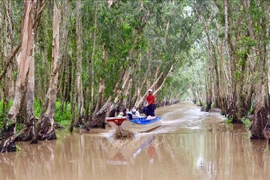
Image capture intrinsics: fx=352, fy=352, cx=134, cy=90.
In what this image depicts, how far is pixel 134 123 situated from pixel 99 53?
4765mm

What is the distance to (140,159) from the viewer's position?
965cm

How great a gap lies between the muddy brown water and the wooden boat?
75 centimetres

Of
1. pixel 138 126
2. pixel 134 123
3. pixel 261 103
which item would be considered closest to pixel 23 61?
pixel 134 123

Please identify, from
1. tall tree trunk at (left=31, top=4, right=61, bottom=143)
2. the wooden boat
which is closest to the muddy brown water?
tall tree trunk at (left=31, top=4, right=61, bottom=143)

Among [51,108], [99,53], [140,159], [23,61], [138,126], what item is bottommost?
[140,159]

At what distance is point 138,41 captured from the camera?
747 inches

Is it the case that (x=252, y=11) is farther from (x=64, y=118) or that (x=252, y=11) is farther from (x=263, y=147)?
(x=64, y=118)

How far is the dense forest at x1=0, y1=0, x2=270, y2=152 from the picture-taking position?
12359mm

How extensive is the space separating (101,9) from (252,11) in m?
7.35

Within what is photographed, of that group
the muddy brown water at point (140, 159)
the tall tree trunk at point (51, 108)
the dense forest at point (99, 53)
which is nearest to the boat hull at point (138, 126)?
the muddy brown water at point (140, 159)

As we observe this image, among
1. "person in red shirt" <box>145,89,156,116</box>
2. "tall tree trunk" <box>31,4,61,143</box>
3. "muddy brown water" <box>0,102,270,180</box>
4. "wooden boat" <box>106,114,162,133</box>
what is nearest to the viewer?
"muddy brown water" <box>0,102,270,180</box>

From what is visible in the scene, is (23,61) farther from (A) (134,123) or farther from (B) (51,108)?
(A) (134,123)

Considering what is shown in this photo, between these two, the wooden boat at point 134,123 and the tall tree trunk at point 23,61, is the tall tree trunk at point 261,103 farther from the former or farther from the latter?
the tall tree trunk at point 23,61

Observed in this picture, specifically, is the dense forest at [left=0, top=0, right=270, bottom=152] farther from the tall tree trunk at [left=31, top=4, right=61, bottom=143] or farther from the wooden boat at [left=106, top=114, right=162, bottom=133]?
the wooden boat at [left=106, top=114, right=162, bottom=133]
